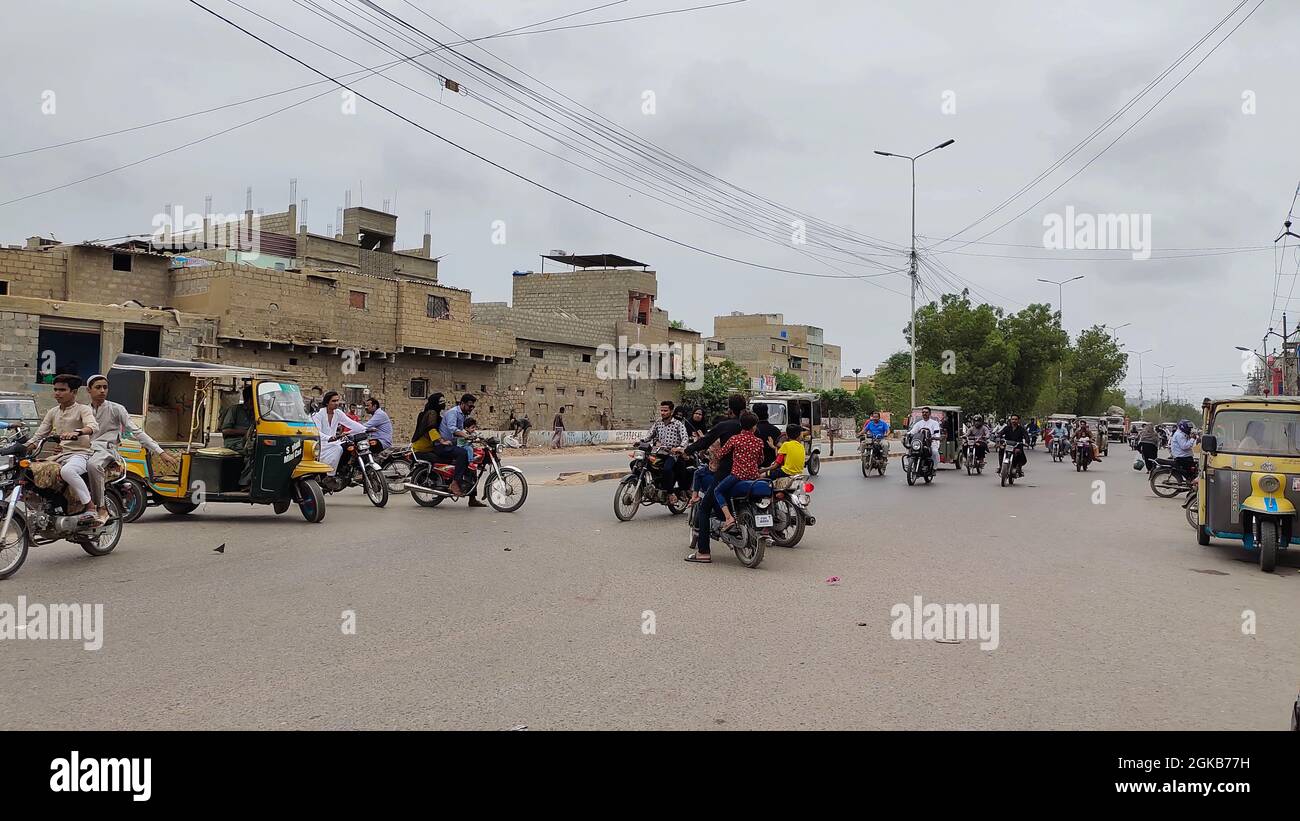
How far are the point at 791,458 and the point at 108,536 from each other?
24.2 ft

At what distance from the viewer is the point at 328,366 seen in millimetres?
36344

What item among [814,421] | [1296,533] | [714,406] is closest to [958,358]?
[714,406]

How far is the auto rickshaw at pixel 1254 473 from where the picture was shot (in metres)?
10.3

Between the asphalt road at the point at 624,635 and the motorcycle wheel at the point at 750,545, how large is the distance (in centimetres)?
19

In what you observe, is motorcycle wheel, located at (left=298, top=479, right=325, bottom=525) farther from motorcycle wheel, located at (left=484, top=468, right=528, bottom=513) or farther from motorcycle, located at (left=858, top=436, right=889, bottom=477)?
motorcycle, located at (left=858, top=436, right=889, bottom=477)

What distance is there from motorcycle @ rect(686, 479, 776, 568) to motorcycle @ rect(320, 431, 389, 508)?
6.72 meters

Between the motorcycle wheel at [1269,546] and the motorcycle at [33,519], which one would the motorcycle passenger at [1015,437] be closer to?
the motorcycle wheel at [1269,546]

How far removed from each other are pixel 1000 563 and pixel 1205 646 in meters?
3.77

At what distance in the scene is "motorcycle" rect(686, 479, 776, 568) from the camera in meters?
9.73

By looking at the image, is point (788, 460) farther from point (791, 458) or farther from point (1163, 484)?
point (1163, 484)

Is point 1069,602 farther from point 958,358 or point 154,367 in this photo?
point 958,358

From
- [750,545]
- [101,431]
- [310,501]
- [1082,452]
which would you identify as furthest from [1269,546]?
[1082,452]

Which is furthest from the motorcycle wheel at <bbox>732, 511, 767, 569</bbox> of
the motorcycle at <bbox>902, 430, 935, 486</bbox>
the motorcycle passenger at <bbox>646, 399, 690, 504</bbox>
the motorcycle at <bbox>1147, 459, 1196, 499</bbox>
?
the motorcycle at <bbox>902, 430, 935, 486</bbox>

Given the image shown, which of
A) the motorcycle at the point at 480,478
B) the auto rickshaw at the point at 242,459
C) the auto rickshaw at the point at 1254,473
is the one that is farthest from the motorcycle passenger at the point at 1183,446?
the auto rickshaw at the point at 242,459
